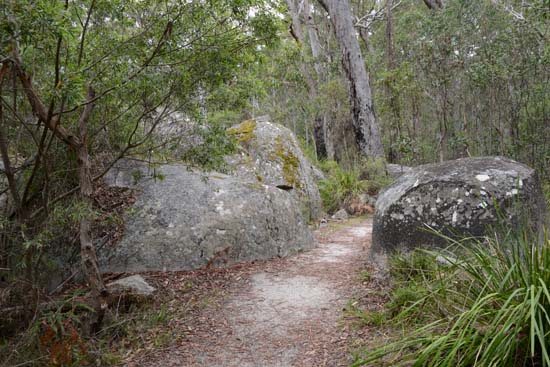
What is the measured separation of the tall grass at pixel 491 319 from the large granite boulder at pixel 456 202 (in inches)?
58.3

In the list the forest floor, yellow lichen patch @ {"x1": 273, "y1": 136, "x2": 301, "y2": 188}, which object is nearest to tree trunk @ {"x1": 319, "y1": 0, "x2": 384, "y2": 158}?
yellow lichen patch @ {"x1": 273, "y1": 136, "x2": 301, "y2": 188}

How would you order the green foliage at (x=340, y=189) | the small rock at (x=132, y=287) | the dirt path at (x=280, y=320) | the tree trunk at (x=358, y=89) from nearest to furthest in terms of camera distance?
the dirt path at (x=280, y=320) < the small rock at (x=132, y=287) < the green foliage at (x=340, y=189) < the tree trunk at (x=358, y=89)

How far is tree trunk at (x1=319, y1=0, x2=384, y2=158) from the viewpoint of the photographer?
42.3 feet

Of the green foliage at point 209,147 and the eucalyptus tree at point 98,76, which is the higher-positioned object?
the eucalyptus tree at point 98,76

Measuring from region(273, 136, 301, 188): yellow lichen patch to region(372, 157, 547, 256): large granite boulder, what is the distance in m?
3.83

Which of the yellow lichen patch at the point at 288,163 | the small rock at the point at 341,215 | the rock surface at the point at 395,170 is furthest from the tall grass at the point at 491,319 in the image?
the rock surface at the point at 395,170

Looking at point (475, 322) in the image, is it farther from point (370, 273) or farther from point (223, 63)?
point (223, 63)

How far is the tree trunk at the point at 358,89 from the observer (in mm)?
12906

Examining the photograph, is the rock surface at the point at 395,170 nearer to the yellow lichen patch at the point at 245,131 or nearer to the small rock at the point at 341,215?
the small rock at the point at 341,215

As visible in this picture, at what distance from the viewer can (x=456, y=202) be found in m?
4.78

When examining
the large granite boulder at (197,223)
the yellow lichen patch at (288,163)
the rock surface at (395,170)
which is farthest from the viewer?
the rock surface at (395,170)

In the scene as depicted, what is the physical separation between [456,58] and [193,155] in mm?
8369

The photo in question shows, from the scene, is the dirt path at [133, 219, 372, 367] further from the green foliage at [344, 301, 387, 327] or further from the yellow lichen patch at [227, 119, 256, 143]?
the yellow lichen patch at [227, 119, 256, 143]

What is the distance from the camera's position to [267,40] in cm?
460
